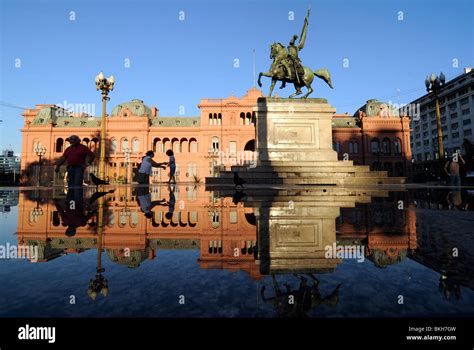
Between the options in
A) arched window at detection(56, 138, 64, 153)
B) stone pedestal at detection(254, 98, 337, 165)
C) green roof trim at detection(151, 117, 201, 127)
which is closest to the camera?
stone pedestal at detection(254, 98, 337, 165)

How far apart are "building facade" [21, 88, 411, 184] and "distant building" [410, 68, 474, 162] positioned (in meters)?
23.7

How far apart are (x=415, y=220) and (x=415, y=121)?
→ 3272 inches

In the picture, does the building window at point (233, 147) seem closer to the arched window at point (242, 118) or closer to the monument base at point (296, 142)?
the arched window at point (242, 118)

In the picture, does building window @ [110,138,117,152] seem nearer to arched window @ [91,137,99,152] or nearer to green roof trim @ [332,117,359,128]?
arched window @ [91,137,99,152]

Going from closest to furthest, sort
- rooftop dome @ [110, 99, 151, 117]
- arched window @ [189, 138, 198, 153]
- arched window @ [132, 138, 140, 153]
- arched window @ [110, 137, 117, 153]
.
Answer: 1. arched window @ [110, 137, 117, 153]
2. arched window @ [132, 138, 140, 153]
3. arched window @ [189, 138, 198, 153]
4. rooftop dome @ [110, 99, 151, 117]

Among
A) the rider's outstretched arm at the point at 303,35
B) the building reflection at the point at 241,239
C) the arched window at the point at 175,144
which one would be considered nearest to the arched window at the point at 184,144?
the arched window at the point at 175,144

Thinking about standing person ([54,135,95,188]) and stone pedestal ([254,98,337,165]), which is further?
stone pedestal ([254,98,337,165])

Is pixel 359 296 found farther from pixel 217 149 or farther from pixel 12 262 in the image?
pixel 217 149

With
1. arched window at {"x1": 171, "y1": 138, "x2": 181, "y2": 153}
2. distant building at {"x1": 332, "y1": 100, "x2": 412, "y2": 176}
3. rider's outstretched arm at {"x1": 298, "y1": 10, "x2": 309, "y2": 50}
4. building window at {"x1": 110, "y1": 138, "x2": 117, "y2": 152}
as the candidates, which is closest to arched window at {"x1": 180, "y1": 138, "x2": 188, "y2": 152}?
arched window at {"x1": 171, "y1": 138, "x2": 181, "y2": 153}

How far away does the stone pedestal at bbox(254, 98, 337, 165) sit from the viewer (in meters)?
12.4

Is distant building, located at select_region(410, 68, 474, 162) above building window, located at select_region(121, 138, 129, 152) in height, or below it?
above

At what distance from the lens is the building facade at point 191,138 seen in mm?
37250

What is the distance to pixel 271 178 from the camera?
1062cm

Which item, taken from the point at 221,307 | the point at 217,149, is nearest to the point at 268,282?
the point at 221,307
